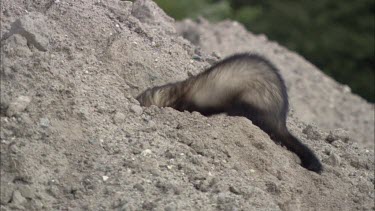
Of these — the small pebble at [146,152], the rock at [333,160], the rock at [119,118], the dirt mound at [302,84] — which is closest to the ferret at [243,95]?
the rock at [333,160]

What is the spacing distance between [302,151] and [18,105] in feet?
6.29

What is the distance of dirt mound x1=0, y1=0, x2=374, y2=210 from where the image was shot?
16.4 ft

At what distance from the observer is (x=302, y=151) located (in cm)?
615

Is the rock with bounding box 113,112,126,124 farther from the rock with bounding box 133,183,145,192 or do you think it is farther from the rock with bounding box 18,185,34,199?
the rock with bounding box 18,185,34,199

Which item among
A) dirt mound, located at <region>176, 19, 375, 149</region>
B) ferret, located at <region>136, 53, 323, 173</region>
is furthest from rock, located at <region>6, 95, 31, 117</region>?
dirt mound, located at <region>176, 19, 375, 149</region>

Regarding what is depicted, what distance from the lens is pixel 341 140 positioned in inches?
275

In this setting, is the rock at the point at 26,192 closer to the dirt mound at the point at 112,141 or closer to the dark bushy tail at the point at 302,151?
the dirt mound at the point at 112,141

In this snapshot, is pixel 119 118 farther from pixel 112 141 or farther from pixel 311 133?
pixel 311 133

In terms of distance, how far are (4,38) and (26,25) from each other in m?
0.14

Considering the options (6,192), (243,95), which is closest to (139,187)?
(6,192)

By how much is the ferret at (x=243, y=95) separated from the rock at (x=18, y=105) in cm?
102

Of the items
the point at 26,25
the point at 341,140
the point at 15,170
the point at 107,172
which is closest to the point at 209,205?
the point at 107,172

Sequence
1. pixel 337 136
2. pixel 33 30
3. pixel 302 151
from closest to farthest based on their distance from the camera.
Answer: pixel 33 30, pixel 302 151, pixel 337 136

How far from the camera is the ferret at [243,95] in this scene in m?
6.14
